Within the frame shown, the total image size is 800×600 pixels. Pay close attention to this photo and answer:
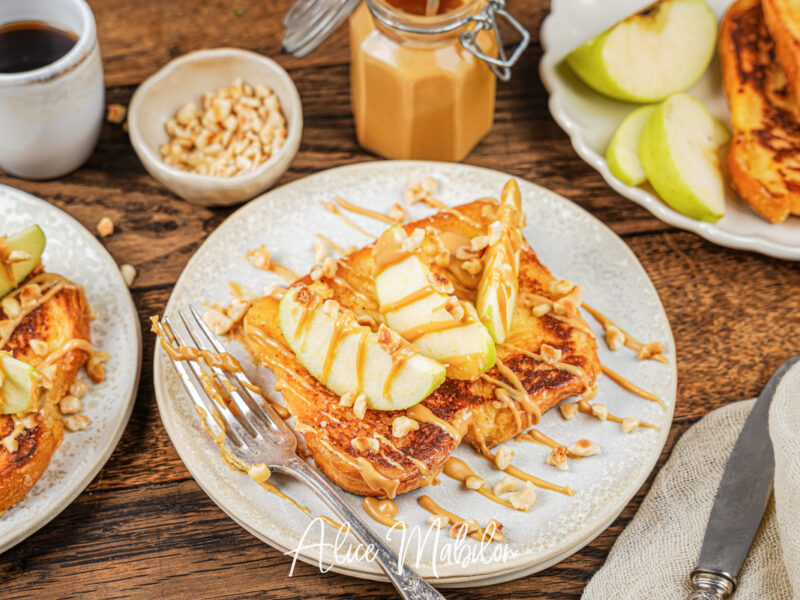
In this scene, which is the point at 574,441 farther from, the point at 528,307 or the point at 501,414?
the point at 528,307

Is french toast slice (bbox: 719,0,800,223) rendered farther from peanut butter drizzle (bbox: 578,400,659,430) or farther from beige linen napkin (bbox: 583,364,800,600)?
peanut butter drizzle (bbox: 578,400,659,430)

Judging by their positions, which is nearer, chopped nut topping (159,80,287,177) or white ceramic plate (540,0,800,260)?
white ceramic plate (540,0,800,260)

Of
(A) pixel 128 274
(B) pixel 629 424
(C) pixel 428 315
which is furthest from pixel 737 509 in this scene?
(A) pixel 128 274

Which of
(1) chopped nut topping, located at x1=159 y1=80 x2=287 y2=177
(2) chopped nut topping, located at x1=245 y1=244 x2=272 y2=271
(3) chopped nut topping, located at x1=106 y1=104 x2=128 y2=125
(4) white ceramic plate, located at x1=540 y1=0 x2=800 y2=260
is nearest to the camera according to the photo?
(2) chopped nut topping, located at x1=245 y1=244 x2=272 y2=271

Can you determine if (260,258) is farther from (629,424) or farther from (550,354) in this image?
(629,424)

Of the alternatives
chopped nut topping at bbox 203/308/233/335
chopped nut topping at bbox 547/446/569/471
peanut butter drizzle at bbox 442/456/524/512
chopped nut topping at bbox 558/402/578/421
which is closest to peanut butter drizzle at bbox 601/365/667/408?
chopped nut topping at bbox 558/402/578/421

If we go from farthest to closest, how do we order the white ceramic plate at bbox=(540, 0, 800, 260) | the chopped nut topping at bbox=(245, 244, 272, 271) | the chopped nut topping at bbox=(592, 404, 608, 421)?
the white ceramic plate at bbox=(540, 0, 800, 260), the chopped nut topping at bbox=(245, 244, 272, 271), the chopped nut topping at bbox=(592, 404, 608, 421)

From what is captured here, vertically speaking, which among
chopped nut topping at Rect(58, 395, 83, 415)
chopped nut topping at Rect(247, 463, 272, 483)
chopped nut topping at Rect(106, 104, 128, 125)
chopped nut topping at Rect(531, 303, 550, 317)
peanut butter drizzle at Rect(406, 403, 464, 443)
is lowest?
chopped nut topping at Rect(247, 463, 272, 483)

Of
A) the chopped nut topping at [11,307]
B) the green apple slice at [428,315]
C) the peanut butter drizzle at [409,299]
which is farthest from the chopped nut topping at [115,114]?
the peanut butter drizzle at [409,299]
